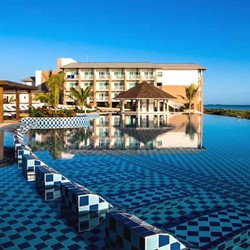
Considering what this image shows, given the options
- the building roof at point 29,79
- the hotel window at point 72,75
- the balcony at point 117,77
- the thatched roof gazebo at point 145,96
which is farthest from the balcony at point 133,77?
the building roof at point 29,79

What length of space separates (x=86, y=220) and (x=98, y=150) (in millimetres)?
7430

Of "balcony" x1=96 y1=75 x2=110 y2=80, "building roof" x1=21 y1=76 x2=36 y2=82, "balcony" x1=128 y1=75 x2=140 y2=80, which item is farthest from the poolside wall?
"building roof" x1=21 y1=76 x2=36 y2=82

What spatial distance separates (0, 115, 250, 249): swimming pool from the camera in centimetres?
433

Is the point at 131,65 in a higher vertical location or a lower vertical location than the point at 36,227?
higher

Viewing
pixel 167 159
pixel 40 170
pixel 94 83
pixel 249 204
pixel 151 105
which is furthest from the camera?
pixel 94 83

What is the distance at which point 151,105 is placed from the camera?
3175 centimetres

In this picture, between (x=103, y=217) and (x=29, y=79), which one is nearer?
(x=103, y=217)

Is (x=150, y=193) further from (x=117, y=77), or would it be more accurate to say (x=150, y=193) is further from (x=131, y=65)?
(x=131, y=65)

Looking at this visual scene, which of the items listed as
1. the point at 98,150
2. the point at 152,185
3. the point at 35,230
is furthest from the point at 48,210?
the point at 98,150

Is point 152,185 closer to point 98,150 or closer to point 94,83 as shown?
point 98,150

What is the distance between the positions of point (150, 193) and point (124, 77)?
40393mm

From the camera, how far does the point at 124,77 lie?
150 feet

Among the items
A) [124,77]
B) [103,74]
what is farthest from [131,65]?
[103,74]

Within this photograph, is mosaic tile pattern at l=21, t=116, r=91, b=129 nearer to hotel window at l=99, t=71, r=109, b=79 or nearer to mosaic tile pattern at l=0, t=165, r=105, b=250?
mosaic tile pattern at l=0, t=165, r=105, b=250
